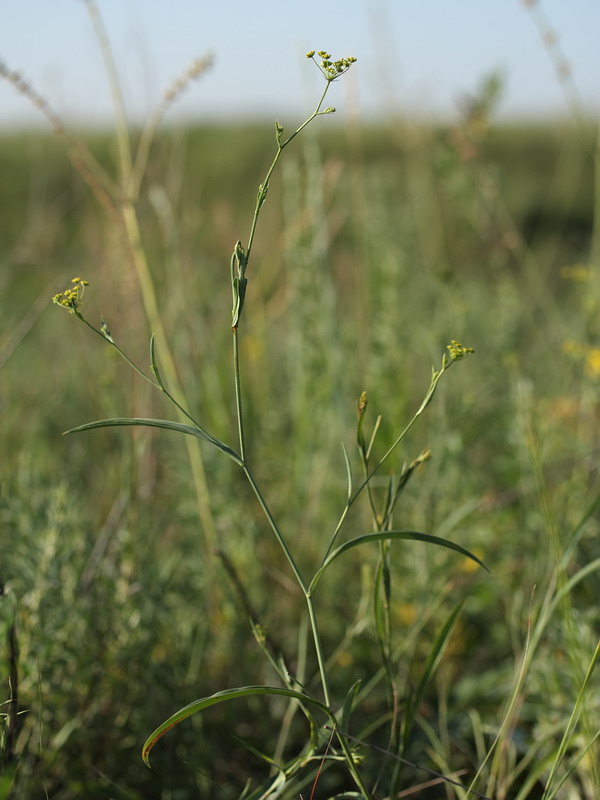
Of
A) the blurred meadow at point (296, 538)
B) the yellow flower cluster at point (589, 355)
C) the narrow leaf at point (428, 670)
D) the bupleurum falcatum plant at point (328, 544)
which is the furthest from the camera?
the yellow flower cluster at point (589, 355)

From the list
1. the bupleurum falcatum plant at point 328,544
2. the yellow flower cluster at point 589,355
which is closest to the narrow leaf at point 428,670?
the bupleurum falcatum plant at point 328,544

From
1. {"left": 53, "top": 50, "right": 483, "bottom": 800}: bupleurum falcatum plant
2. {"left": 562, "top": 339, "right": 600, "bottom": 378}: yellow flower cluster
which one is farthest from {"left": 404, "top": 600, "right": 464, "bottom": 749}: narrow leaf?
{"left": 562, "top": 339, "right": 600, "bottom": 378}: yellow flower cluster

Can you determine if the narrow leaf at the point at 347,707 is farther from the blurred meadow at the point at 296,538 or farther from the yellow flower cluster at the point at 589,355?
the yellow flower cluster at the point at 589,355

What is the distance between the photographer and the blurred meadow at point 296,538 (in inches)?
37.5

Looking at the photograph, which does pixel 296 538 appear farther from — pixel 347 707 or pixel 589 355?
pixel 347 707

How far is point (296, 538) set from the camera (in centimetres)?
146

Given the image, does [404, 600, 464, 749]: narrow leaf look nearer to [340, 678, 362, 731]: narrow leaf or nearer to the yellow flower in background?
[340, 678, 362, 731]: narrow leaf

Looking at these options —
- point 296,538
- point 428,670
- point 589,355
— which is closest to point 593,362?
point 589,355

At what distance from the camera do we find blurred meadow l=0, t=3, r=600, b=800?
3.12 ft

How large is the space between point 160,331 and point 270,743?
0.60m

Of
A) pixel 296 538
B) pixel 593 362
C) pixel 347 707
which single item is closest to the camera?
pixel 347 707

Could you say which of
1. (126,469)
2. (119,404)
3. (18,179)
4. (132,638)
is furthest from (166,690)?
(18,179)

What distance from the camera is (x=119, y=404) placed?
5.32ft

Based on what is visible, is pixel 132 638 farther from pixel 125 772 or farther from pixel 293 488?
pixel 293 488
